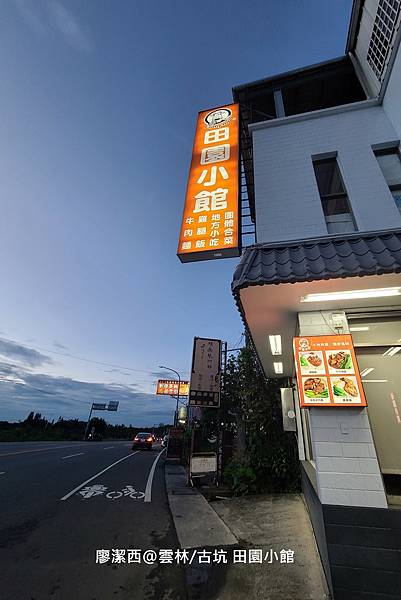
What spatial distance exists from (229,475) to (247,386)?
2890mm

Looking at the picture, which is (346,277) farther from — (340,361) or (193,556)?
(193,556)

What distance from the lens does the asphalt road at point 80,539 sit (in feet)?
10.1

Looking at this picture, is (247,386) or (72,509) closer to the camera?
(72,509)

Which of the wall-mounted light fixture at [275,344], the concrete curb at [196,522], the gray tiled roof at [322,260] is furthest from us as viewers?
the wall-mounted light fixture at [275,344]

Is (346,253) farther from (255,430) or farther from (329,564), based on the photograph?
(255,430)

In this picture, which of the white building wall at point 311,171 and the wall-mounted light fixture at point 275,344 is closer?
the white building wall at point 311,171

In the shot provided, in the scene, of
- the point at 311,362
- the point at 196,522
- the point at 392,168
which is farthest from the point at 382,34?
the point at 196,522

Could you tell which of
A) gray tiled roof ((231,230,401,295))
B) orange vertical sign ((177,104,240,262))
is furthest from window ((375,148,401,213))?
orange vertical sign ((177,104,240,262))

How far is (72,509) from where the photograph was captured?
5.84 metres

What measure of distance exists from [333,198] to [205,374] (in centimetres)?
826

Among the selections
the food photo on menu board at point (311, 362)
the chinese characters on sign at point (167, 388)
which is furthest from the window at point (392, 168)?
the chinese characters on sign at point (167, 388)

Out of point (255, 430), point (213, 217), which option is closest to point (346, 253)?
point (213, 217)

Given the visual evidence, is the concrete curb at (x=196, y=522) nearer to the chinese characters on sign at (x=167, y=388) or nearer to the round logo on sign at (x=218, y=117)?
the round logo on sign at (x=218, y=117)

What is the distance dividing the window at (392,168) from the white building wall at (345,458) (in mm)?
4010
